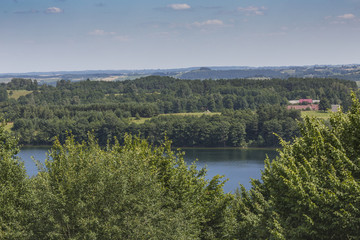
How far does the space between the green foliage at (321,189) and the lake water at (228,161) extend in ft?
168

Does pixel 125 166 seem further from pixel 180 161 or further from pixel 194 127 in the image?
pixel 194 127

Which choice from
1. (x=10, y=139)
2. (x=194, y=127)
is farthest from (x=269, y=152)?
(x=10, y=139)

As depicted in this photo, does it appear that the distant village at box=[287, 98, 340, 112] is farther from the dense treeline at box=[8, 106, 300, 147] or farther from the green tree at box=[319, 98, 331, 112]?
the dense treeline at box=[8, 106, 300, 147]

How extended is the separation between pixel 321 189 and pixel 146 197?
713 centimetres

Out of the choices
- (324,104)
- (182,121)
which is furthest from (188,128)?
(324,104)

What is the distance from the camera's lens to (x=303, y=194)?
599 inches

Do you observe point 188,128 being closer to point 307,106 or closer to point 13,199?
point 307,106

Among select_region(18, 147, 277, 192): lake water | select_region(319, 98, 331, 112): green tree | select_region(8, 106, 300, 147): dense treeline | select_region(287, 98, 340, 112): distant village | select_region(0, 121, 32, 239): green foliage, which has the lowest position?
select_region(18, 147, 277, 192): lake water

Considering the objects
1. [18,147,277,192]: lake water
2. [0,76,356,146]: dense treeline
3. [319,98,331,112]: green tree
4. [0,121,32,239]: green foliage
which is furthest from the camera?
[319,98,331,112]: green tree

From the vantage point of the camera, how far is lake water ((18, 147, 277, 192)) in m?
77.8

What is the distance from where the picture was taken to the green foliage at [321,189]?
14.8 metres

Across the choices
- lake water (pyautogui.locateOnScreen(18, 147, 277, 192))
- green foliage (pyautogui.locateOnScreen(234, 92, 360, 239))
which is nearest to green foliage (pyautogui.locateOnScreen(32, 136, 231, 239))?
green foliage (pyautogui.locateOnScreen(234, 92, 360, 239))

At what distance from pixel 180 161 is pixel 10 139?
32.6 ft

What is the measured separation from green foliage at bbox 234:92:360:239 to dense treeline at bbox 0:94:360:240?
0.03 metres
